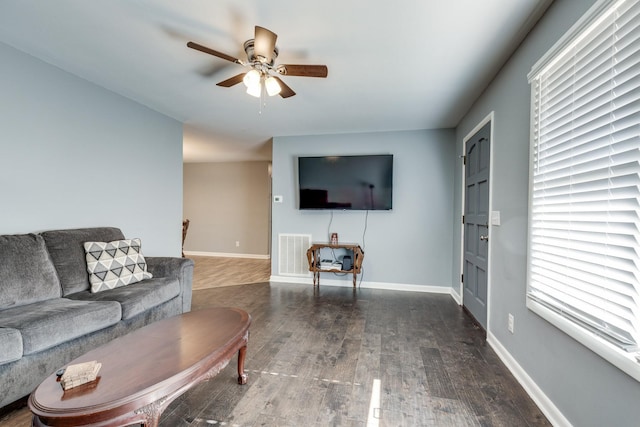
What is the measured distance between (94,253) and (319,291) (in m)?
2.68

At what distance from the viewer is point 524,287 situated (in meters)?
1.90

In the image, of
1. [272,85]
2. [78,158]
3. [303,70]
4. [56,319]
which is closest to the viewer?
[56,319]

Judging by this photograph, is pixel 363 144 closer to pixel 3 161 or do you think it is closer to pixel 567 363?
pixel 567 363

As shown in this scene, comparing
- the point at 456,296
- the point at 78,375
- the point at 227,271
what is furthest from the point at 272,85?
the point at 227,271

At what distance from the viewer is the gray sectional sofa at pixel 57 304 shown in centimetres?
156

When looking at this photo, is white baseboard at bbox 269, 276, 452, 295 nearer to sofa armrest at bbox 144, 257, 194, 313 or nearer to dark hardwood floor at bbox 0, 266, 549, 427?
dark hardwood floor at bbox 0, 266, 549, 427

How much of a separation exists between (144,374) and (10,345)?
89 centimetres

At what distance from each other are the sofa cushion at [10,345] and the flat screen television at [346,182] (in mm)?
3283

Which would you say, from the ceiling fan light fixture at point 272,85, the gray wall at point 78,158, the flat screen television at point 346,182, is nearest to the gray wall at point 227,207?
the flat screen television at point 346,182

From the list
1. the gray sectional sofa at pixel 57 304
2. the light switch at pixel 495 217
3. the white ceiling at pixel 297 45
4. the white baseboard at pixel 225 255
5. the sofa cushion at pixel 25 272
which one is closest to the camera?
the gray sectional sofa at pixel 57 304

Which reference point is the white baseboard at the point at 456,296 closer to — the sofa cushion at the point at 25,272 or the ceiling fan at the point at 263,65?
the ceiling fan at the point at 263,65

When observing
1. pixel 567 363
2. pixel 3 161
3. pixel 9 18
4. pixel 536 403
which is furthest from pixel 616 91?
pixel 3 161

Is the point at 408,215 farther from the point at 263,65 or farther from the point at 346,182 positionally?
the point at 263,65

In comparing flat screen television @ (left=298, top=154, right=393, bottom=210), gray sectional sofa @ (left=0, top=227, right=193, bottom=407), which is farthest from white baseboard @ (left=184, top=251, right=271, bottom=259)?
gray sectional sofa @ (left=0, top=227, right=193, bottom=407)
